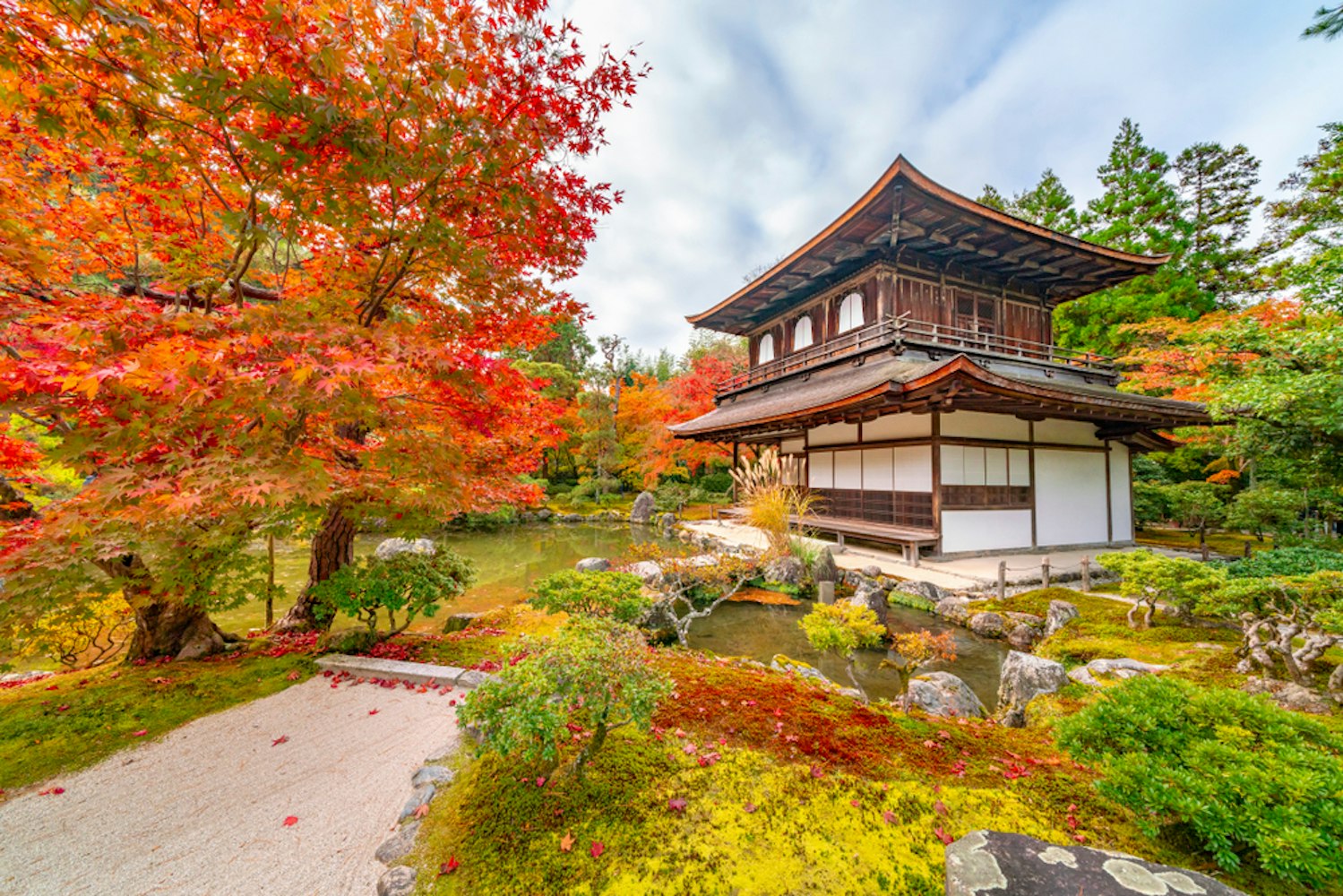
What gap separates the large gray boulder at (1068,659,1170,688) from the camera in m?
3.29

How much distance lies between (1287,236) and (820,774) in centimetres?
2065

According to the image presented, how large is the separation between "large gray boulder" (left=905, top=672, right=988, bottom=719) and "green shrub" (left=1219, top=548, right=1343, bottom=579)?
11.4 feet

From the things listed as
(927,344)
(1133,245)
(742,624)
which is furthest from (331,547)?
(1133,245)

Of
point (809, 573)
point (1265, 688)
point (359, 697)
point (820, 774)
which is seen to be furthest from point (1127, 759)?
point (809, 573)

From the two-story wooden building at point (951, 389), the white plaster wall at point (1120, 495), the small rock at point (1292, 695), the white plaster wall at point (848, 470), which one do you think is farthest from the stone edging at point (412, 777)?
the white plaster wall at point (1120, 495)

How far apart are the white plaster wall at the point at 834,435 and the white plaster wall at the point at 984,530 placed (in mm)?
2294

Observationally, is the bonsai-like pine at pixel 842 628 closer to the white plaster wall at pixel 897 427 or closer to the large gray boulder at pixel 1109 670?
the large gray boulder at pixel 1109 670

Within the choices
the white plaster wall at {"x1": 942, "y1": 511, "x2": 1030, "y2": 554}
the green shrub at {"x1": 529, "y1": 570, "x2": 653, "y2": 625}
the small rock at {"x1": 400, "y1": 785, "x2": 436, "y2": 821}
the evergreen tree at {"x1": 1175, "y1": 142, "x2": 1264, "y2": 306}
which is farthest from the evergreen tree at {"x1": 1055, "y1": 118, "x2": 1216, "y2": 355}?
the small rock at {"x1": 400, "y1": 785, "x2": 436, "y2": 821}

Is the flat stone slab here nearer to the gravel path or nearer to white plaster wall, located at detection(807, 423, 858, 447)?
the gravel path

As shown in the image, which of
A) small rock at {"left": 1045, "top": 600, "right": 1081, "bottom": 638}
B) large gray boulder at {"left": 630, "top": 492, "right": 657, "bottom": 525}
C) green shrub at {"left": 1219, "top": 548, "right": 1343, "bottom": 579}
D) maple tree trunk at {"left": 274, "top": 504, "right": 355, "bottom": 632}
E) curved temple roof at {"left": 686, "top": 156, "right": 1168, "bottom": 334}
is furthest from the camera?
large gray boulder at {"left": 630, "top": 492, "right": 657, "bottom": 525}

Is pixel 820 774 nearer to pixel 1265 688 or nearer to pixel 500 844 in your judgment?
pixel 500 844

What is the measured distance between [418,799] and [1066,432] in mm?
10321

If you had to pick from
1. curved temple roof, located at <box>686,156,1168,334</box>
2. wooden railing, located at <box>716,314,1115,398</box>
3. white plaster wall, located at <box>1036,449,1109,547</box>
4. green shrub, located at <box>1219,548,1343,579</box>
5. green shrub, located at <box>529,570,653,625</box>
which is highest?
curved temple roof, located at <box>686,156,1168,334</box>

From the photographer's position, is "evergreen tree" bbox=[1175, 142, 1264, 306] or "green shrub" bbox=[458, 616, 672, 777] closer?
"green shrub" bbox=[458, 616, 672, 777]
